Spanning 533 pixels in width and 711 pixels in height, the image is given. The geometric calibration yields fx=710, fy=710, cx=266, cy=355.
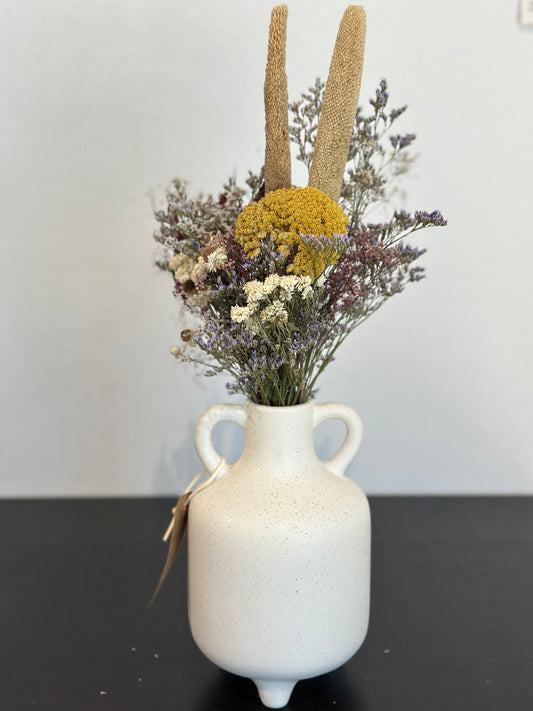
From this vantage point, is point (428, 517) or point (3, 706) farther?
point (428, 517)

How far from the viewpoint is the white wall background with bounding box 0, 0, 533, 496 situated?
1174 mm

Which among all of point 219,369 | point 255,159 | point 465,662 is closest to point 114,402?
point 255,159

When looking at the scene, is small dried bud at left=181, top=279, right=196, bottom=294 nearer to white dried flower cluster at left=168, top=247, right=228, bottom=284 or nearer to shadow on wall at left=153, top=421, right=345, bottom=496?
white dried flower cluster at left=168, top=247, right=228, bottom=284

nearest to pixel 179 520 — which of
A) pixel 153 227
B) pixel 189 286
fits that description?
pixel 189 286

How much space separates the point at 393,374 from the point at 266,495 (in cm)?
63

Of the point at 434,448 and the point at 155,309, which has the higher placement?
the point at 155,309

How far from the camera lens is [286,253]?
25.0 inches

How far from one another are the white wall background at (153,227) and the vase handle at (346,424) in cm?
47

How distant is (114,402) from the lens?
128cm

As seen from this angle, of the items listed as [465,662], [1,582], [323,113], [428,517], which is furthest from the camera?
[428,517]

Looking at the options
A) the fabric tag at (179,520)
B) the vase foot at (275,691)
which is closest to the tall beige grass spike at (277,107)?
the fabric tag at (179,520)

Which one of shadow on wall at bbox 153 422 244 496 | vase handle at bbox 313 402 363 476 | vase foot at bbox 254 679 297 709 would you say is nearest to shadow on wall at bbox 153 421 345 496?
shadow on wall at bbox 153 422 244 496

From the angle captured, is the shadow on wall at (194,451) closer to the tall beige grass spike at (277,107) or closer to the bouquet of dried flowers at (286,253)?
the bouquet of dried flowers at (286,253)

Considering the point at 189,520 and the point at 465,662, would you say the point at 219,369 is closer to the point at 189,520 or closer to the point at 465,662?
the point at 189,520
